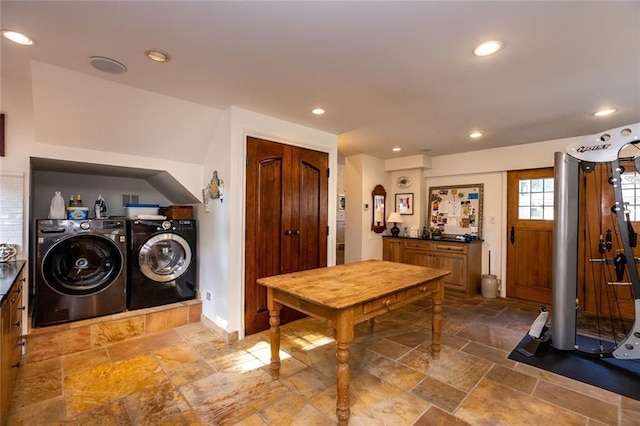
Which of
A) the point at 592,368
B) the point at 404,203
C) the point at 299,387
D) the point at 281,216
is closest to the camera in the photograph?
the point at 299,387

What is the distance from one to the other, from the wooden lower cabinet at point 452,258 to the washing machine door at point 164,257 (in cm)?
355

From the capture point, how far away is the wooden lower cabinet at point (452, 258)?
4508mm

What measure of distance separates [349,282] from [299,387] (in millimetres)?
847

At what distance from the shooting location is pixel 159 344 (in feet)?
9.22

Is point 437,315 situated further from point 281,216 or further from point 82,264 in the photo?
point 82,264

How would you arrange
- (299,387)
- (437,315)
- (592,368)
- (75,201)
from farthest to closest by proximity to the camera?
(75,201) < (437,315) < (592,368) < (299,387)

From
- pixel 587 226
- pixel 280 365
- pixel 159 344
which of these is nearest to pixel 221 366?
pixel 280 365

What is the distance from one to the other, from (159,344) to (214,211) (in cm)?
139

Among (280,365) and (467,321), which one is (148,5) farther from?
(467,321)

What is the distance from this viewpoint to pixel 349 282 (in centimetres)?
218

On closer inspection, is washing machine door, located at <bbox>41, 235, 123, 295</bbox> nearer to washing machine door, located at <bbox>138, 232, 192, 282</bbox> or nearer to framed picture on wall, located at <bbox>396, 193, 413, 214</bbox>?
washing machine door, located at <bbox>138, 232, 192, 282</bbox>

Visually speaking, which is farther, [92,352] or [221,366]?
[92,352]

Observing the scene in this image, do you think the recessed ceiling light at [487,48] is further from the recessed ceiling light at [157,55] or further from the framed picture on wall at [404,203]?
the framed picture on wall at [404,203]

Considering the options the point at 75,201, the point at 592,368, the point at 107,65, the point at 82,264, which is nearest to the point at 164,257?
the point at 82,264
